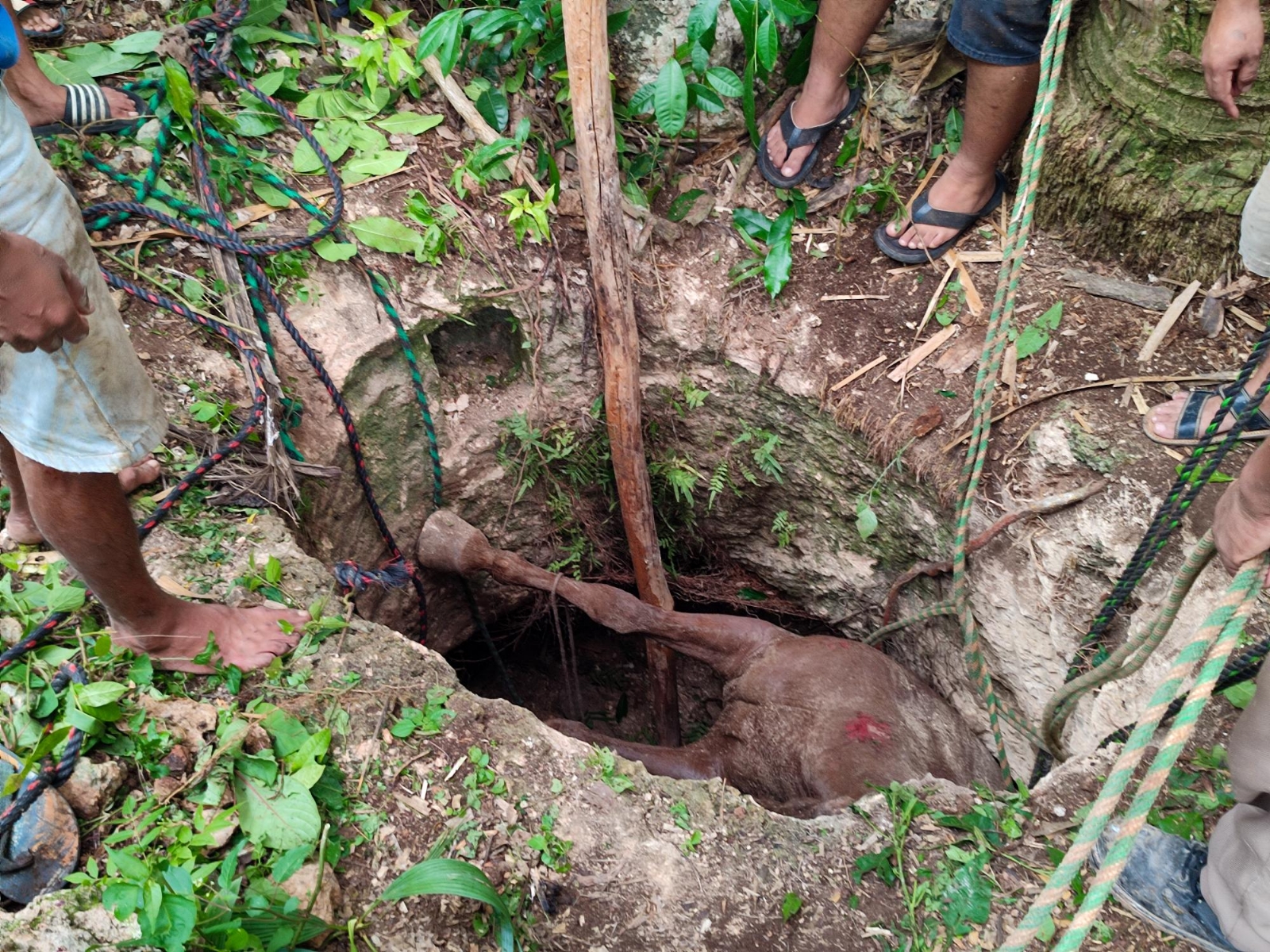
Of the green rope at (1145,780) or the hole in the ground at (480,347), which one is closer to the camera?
the green rope at (1145,780)

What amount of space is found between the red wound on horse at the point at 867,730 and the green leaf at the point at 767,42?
227 centimetres

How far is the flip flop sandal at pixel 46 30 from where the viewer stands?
270 cm

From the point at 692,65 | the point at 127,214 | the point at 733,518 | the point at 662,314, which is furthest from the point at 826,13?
the point at 127,214

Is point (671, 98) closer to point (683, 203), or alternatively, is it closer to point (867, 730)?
point (683, 203)

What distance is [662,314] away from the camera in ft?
10.8

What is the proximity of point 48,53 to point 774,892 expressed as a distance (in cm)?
333

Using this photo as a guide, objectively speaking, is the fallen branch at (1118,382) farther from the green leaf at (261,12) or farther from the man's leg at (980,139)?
the green leaf at (261,12)

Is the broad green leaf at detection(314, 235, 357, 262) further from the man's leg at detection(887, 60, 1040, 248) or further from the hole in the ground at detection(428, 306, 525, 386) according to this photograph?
the man's leg at detection(887, 60, 1040, 248)

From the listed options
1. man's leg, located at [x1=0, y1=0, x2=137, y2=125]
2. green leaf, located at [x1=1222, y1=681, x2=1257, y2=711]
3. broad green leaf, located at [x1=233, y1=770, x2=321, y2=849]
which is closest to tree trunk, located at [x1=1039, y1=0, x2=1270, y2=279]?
green leaf, located at [x1=1222, y1=681, x2=1257, y2=711]

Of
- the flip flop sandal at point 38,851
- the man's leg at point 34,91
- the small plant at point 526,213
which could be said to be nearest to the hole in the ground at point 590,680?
the small plant at point 526,213

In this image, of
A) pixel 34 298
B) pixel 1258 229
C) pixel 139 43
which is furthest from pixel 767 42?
pixel 34 298

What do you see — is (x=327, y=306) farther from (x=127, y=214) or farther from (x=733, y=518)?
(x=733, y=518)

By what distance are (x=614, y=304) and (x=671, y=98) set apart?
2.50 feet

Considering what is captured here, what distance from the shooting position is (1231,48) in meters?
2.14
